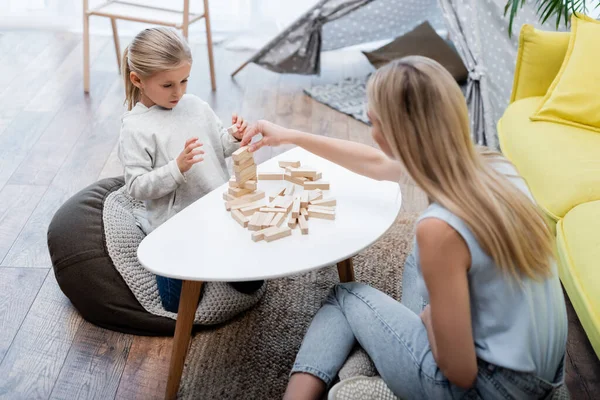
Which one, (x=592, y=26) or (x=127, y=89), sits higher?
(x=592, y=26)

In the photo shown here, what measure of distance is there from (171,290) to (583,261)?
1.07 metres

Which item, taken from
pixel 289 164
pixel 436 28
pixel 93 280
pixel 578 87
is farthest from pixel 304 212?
pixel 436 28

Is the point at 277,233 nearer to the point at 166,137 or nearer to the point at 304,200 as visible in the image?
the point at 304,200

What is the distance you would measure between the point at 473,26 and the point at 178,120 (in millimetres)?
1601

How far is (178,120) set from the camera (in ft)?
6.33

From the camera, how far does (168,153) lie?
1.90 meters

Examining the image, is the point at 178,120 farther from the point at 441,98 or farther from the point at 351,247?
the point at 441,98

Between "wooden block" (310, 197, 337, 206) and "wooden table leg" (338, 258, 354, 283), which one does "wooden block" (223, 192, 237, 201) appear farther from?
"wooden table leg" (338, 258, 354, 283)

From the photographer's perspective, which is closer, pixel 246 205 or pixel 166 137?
pixel 246 205

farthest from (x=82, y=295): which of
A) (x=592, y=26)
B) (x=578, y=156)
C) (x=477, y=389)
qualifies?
(x=592, y=26)

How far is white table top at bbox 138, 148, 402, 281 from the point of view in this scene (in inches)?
59.1

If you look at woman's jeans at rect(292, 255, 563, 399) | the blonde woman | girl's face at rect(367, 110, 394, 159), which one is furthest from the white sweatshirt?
the blonde woman

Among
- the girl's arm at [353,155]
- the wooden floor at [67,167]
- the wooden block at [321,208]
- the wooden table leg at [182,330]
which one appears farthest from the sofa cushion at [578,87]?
the wooden table leg at [182,330]

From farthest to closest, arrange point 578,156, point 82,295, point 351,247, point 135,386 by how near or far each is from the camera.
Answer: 1. point 578,156
2. point 82,295
3. point 135,386
4. point 351,247
